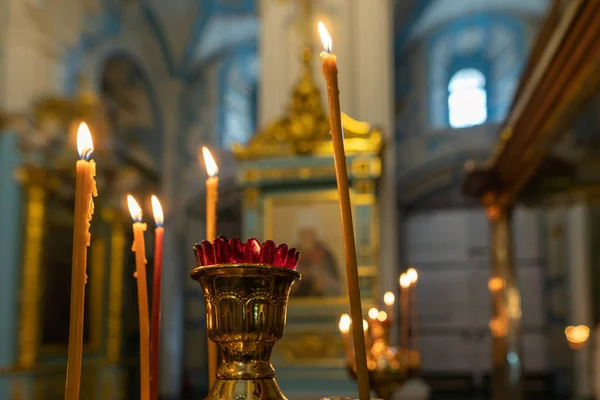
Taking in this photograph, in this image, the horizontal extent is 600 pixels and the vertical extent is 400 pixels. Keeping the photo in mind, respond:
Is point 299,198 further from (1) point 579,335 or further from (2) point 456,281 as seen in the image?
(2) point 456,281

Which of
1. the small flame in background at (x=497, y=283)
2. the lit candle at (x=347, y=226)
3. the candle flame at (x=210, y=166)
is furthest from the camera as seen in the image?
the small flame in background at (x=497, y=283)

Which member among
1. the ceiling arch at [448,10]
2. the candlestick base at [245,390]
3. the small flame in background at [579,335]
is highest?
the ceiling arch at [448,10]

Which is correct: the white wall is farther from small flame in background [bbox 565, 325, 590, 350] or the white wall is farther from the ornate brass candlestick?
the ornate brass candlestick

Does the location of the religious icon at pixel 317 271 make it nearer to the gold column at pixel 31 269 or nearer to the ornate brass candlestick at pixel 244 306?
the gold column at pixel 31 269

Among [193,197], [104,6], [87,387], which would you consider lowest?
[87,387]

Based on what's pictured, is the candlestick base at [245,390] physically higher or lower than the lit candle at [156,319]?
lower

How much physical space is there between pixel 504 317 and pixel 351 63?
138 inches

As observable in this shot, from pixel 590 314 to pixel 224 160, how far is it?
724cm

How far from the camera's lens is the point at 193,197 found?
10.8 meters

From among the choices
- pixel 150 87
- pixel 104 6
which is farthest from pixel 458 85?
pixel 104 6

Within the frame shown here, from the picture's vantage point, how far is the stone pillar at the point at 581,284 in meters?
4.07

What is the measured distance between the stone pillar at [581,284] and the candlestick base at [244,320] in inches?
137

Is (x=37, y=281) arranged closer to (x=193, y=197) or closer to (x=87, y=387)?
(x=87, y=387)

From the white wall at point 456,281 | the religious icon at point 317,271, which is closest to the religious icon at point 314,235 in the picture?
the religious icon at point 317,271
